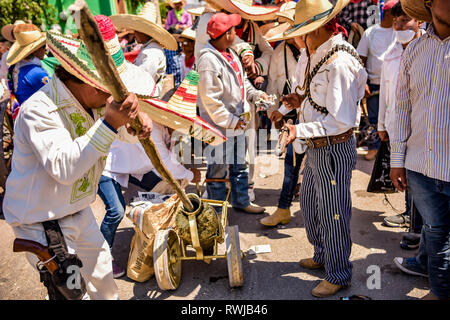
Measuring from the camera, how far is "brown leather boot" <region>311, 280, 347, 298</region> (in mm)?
3025

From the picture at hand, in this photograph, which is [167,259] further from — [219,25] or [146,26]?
[146,26]

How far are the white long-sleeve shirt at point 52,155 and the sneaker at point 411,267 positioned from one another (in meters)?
2.64

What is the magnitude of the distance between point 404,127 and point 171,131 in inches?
88.1

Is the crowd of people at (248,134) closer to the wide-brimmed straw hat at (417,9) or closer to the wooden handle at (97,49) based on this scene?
the wide-brimmed straw hat at (417,9)

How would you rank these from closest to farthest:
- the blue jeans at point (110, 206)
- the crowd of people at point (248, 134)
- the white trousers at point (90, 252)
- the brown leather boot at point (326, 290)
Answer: the crowd of people at point (248, 134), the white trousers at point (90, 252), the brown leather boot at point (326, 290), the blue jeans at point (110, 206)

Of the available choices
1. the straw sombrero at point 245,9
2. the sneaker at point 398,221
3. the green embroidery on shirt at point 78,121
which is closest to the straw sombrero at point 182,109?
the green embroidery on shirt at point 78,121

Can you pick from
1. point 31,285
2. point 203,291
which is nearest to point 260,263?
point 203,291

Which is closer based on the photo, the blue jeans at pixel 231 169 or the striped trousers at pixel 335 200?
the striped trousers at pixel 335 200

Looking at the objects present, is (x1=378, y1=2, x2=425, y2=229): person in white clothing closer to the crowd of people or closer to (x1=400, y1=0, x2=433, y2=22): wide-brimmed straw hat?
the crowd of people

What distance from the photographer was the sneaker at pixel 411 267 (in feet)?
10.5

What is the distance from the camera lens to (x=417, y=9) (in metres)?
2.64

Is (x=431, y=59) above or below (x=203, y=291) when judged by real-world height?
above
